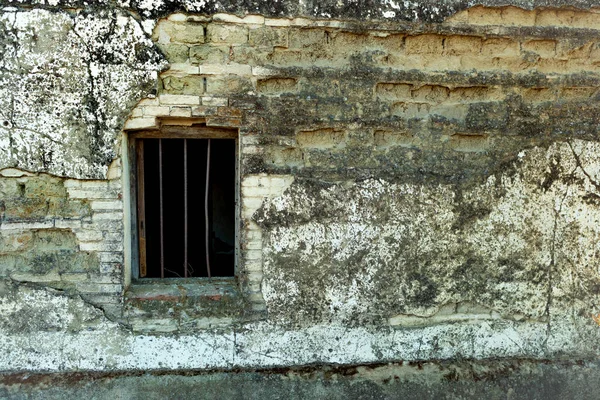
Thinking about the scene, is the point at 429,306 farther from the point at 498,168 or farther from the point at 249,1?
the point at 249,1

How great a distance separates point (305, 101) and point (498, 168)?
1419 mm

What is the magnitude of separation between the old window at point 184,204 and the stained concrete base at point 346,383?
748 millimetres

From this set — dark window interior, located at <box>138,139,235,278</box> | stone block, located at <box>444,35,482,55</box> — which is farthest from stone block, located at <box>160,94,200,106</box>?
stone block, located at <box>444,35,482,55</box>

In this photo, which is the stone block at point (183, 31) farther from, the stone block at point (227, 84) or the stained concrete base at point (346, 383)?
the stained concrete base at point (346, 383)

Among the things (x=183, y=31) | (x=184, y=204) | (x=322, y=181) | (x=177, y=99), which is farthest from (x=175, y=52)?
(x=322, y=181)

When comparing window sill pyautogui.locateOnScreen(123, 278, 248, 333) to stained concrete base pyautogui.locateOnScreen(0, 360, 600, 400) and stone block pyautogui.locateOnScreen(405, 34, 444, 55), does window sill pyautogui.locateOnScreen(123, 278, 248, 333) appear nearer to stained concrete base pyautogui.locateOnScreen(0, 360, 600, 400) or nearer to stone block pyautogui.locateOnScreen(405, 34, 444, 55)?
stained concrete base pyautogui.locateOnScreen(0, 360, 600, 400)

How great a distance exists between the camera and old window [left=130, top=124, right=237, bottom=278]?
3.54 m

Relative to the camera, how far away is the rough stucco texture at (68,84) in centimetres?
305

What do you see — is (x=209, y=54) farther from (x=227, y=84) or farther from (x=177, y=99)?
(x=177, y=99)

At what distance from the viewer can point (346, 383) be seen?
3.44 meters

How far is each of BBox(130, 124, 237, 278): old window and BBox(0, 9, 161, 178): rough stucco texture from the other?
1.03 ft

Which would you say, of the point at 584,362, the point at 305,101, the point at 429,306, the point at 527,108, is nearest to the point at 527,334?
the point at 584,362

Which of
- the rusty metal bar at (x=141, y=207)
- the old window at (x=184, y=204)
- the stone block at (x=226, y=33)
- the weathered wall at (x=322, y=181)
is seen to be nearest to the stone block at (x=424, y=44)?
the weathered wall at (x=322, y=181)

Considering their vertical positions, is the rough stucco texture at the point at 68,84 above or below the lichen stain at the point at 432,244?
above
